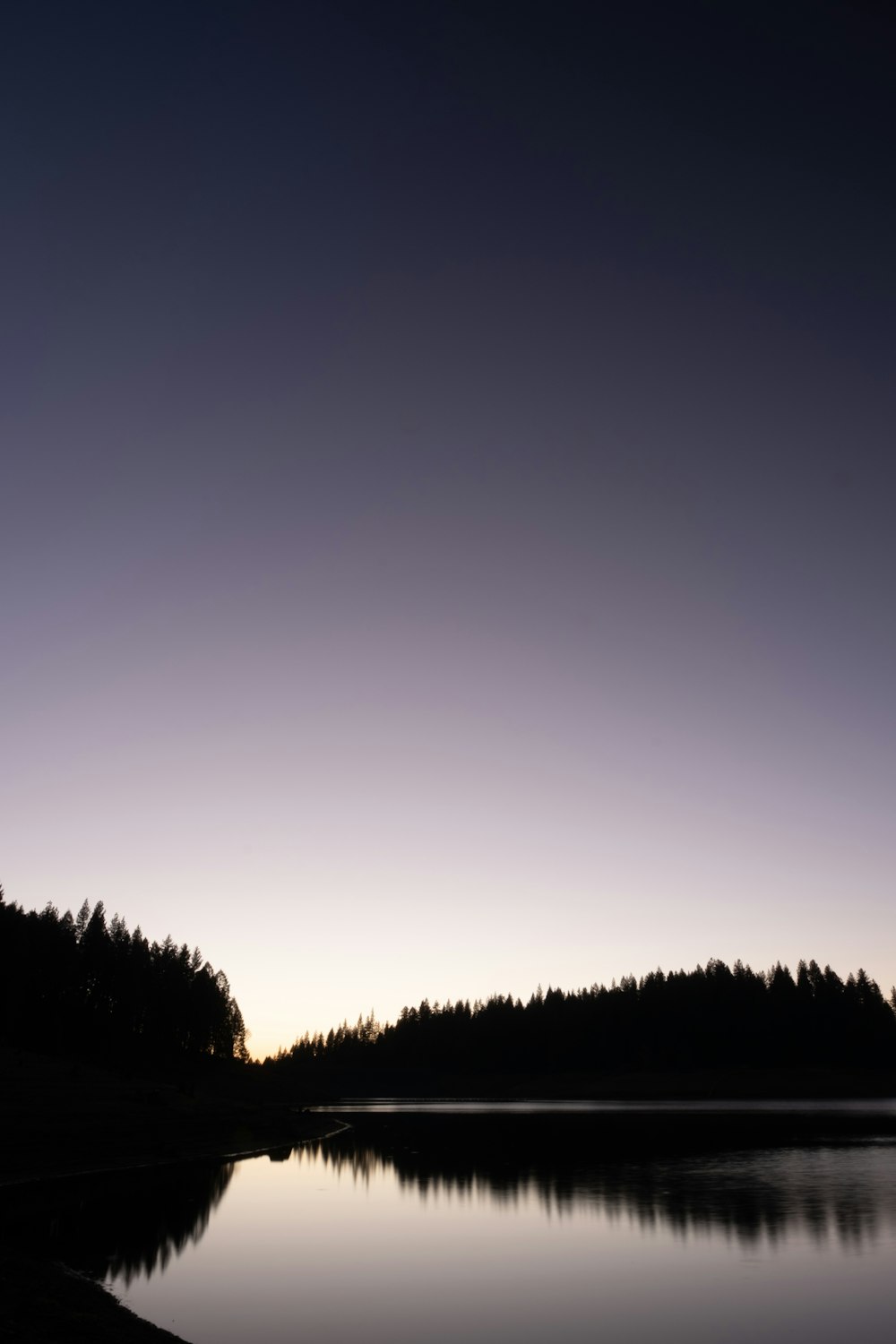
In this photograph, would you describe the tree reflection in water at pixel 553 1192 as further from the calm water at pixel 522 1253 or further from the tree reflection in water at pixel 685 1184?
the calm water at pixel 522 1253

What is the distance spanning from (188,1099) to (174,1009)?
82.2 meters


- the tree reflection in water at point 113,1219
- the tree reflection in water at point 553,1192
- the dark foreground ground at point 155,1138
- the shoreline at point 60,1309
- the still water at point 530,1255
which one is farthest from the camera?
the tree reflection in water at point 553,1192

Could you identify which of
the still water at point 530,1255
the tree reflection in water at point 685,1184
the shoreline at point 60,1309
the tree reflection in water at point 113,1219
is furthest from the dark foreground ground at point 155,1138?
the still water at point 530,1255

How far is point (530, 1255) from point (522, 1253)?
711mm

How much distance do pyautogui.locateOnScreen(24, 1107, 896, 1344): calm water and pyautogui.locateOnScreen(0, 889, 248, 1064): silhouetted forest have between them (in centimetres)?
6711

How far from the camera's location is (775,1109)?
464 ft

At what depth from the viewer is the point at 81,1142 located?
2261 inches

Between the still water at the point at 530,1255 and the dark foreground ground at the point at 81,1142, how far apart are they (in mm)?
2672

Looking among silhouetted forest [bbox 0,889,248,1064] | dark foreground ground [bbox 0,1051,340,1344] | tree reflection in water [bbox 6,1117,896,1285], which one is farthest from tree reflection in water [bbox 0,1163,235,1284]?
silhouetted forest [bbox 0,889,248,1064]

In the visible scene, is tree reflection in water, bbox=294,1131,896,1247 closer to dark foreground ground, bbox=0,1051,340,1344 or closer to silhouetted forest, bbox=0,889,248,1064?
dark foreground ground, bbox=0,1051,340,1344

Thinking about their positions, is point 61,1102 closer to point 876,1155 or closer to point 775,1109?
point 876,1155

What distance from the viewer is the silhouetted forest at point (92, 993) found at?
381 ft

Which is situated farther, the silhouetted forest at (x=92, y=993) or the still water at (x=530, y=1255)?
the silhouetted forest at (x=92, y=993)

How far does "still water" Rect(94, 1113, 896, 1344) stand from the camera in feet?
80.8
